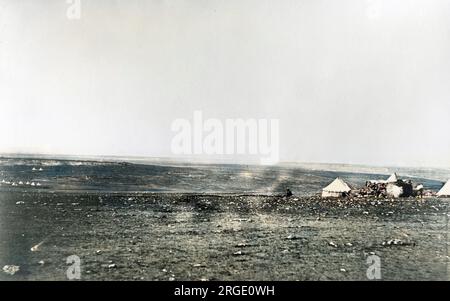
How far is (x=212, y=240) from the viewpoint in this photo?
6.58 m

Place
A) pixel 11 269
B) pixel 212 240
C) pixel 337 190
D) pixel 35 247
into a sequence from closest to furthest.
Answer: pixel 11 269 < pixel 35 247 < pixel 212 240 < pixel 337 190

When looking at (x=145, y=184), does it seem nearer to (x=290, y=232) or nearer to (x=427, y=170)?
(x=290, y=232)

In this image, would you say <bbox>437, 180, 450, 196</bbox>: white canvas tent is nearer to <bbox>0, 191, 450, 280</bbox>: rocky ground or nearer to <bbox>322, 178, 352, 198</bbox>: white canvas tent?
<bbox>0, 191, 450, 280</bbox>: rocky ground

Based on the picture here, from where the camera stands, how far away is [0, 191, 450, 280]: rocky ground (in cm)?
584

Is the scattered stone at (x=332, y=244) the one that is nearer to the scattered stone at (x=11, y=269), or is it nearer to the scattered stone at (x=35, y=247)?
the scattered stone at (x=35, y=247)

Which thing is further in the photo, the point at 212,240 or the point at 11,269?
the point at 212,240

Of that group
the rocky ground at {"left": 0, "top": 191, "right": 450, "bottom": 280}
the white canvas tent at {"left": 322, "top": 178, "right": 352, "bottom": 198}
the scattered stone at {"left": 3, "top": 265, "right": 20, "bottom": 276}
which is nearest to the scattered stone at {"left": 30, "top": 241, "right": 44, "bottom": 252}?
the rocky ground at {"left": 0, "top": 191, "right": 450, "bottom": 280}

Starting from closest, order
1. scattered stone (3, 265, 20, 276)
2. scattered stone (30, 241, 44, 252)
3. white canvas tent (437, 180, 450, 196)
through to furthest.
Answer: scattered stone (3, 265, 20, 276) < scattered stone (30, 241, 44, 252) < white canvas tent (437, 180, 450, 196)

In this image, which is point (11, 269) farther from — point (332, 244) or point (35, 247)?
point (332, 244)

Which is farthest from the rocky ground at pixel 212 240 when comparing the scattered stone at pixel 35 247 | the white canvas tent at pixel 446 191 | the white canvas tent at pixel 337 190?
the white canvas tent at pixel 446 191

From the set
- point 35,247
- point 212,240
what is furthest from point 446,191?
point 35,247

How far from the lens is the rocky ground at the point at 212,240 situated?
230 inches

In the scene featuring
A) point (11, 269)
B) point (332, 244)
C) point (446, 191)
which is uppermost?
point (446, 191)

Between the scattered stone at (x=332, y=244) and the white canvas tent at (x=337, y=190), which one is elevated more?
the white canvas tent at (x=337, y=190)
